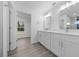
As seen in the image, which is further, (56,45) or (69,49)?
(56,45)

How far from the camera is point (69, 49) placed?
2.23m

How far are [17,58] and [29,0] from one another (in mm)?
3238

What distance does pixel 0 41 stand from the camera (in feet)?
9.26

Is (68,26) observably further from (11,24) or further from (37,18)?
(37,18)

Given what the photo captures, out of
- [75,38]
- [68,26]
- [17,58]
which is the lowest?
[17,58]

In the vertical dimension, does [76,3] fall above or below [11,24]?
above

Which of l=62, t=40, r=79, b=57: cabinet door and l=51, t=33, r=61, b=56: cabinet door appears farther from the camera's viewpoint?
l=51, t=33, r=61, b=56: cabinet door

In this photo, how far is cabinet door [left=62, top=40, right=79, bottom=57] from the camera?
2010mm

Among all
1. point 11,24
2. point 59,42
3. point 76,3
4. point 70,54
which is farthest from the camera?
point 11,24

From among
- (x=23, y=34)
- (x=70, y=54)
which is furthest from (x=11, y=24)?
(x=23, y=34)

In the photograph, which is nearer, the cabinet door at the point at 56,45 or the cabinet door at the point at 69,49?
the cabinet door at the point at 69,49

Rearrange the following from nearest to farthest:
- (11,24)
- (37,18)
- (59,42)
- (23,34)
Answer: (59,42) < (11,24) < (37,18) < (23,34)

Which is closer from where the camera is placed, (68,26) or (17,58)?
(17,58)

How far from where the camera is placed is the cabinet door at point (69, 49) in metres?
2.01
